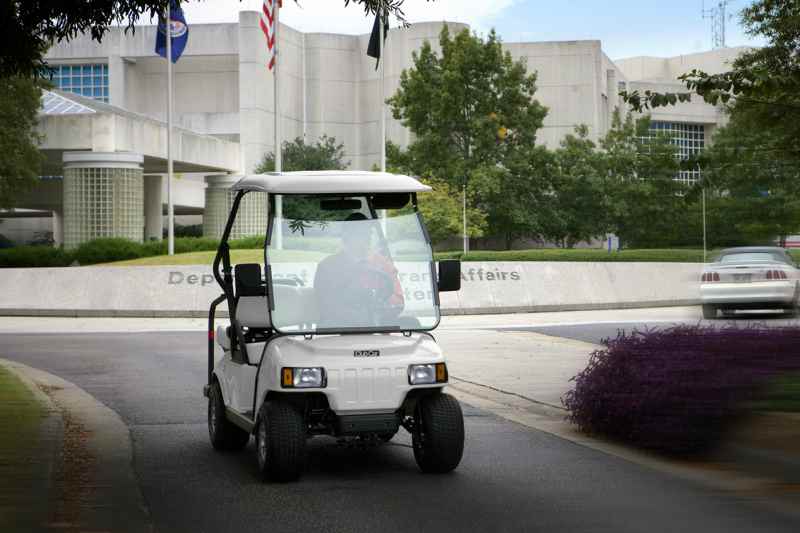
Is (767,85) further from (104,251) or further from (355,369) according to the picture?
(104,251)

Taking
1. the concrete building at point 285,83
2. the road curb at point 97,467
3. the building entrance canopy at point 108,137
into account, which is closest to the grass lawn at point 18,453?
the road curb at point 97,467

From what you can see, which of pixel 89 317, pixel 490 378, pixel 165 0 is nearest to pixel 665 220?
pixel 89 317

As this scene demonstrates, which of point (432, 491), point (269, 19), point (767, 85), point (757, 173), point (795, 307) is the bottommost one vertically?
point (432, 491)

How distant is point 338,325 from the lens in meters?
8.69

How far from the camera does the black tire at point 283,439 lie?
816 cm

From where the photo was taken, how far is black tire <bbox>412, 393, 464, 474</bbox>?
851 cm

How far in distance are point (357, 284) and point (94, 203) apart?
35763 millimetres

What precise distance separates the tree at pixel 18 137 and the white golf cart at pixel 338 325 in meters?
32.4

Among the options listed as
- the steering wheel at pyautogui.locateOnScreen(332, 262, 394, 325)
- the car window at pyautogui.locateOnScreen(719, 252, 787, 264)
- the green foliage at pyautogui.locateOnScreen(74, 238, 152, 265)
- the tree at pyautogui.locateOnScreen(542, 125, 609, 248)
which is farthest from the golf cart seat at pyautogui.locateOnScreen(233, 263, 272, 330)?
the tree at pyautogui.locateOnScreen(542, 125, 609, 248)

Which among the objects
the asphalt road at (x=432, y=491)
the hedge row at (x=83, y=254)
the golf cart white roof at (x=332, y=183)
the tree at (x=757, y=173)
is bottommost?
the asphalt road at (x=432, y=491)

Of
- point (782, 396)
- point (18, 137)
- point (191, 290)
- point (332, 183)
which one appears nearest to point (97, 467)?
point (332, 183)

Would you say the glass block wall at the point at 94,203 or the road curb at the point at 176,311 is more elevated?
the glass block wall at the point at 94,203

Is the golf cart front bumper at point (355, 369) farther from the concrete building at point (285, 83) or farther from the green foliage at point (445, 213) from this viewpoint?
the concrete building at point (285, 83)

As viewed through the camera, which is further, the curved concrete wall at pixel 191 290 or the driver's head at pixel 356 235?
the curved concrete wall at pixel 191 290
